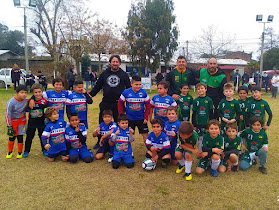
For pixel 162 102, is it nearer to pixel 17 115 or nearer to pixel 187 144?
pixel 187 144

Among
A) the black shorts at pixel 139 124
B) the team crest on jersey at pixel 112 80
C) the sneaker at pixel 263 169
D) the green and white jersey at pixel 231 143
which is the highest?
the team crest on jersey at pixel 112 80

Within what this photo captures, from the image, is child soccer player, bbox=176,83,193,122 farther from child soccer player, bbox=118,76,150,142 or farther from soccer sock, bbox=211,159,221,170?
soccer sock, bbox=211,159,221,170

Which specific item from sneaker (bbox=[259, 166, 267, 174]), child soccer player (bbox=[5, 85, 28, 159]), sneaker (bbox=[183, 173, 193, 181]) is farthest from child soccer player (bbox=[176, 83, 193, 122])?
child soccer player (bbox=[5, 85, 28, 159])

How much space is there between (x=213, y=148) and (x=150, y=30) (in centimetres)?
2036

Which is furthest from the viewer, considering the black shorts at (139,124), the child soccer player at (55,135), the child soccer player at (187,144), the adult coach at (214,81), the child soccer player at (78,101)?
the adult coach at (214,81)

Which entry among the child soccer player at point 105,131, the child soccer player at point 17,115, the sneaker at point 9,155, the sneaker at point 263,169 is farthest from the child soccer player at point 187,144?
the sneaker at point 9,155

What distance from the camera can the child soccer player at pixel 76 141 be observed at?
4496 millimetres

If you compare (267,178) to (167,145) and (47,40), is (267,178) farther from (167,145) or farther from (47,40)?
(47,40)

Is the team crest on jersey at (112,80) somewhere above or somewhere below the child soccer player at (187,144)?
above

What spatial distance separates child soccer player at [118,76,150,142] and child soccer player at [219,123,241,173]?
5.18 ft

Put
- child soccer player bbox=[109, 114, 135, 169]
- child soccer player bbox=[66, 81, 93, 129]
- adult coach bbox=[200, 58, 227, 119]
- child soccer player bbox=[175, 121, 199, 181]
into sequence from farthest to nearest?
adult coach bbox=[200, 58, 227, 119] → child soccer player bbox=[66, 81, 93, 129] → child soccer player bbox=[109, 114, 135, 169] → child soccer player bbox=[175, 121, 199, 181]

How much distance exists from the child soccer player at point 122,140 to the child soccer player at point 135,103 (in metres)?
0.30

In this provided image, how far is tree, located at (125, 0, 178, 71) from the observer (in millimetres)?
22531

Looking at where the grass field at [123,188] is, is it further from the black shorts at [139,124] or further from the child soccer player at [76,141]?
the black shorts at [139,124]
